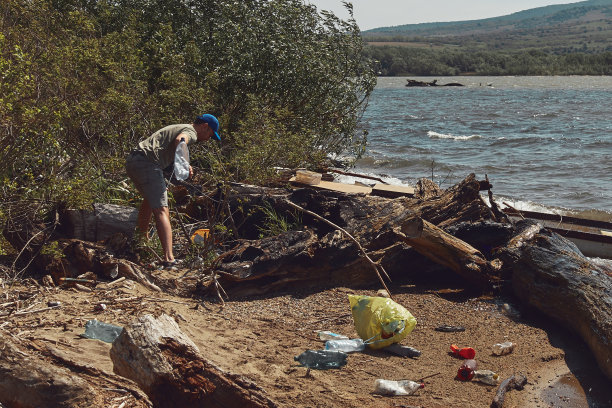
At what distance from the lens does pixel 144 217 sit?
21.2 feet

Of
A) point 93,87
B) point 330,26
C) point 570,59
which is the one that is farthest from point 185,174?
point 570,59

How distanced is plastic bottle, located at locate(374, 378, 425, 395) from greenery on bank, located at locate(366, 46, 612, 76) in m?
79.3

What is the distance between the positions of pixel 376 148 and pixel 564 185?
7.54 metres

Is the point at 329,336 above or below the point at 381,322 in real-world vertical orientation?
below

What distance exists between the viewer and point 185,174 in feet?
20.8

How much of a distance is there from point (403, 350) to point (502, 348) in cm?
77

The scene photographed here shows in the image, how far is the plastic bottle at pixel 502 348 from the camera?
5.07 m

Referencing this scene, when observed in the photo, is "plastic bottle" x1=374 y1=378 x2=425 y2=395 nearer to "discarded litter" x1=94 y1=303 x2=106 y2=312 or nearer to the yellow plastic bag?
the yellow plastic bag

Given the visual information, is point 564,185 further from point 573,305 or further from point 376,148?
point 573,305

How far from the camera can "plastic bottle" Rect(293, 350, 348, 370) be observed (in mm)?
4506

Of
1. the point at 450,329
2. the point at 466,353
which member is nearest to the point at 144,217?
the point at 450,329

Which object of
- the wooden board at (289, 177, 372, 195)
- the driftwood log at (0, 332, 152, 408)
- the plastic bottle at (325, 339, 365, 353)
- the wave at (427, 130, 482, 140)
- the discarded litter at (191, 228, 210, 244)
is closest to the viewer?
the driftwood log at (0, 332, 152, 408)

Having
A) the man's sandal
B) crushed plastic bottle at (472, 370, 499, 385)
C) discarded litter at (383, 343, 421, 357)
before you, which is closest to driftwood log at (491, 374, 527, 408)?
crushed plastic bottle at (472, 370, 499, 385)

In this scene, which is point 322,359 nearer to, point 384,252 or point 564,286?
point 384,252
